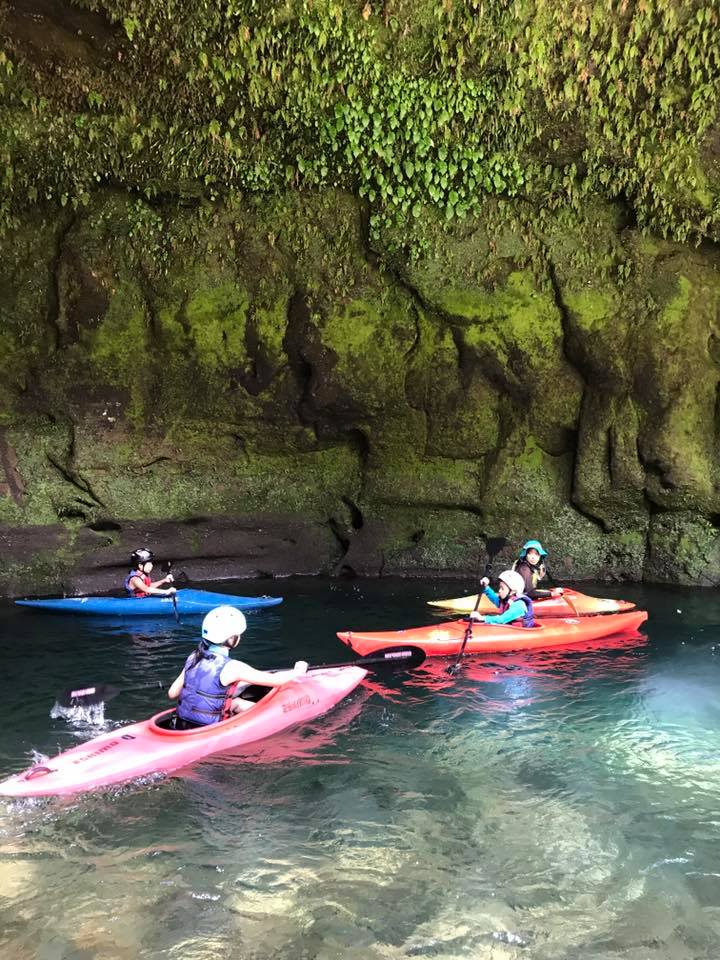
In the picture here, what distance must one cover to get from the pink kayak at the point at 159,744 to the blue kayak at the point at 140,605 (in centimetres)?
415

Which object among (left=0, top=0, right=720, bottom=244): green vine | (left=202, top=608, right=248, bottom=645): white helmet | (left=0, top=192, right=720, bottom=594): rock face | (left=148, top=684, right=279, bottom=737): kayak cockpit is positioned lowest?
(left=148, top=684, right=279, bottom=737): kayak cockpit

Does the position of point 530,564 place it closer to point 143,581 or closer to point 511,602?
point 511,602

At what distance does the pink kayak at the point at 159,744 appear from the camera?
568cm

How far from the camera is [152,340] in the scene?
1302 cm

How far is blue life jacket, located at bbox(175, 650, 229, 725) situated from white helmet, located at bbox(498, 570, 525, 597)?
4.36 m

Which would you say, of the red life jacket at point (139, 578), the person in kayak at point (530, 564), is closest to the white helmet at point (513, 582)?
the person in kayak at point (530, 564)

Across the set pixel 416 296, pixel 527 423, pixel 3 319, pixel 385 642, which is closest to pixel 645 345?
pixel 527 423

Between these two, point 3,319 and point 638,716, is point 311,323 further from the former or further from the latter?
point 638,716

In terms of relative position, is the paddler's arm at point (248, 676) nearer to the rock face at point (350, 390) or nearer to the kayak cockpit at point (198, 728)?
the kayak cockpit at point (198, 728)

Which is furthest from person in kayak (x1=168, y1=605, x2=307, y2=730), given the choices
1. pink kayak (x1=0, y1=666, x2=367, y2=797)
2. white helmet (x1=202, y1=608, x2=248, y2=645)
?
pink kayak (x1=0, y1=666, x2=367, y2=797)

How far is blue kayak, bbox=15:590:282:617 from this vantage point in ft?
37.1

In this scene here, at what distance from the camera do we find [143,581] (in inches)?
460

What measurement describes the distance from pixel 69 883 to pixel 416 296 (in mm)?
10396

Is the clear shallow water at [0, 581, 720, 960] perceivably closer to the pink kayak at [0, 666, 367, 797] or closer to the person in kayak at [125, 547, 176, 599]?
the pink kayak at [0, 666, 367, 797]
